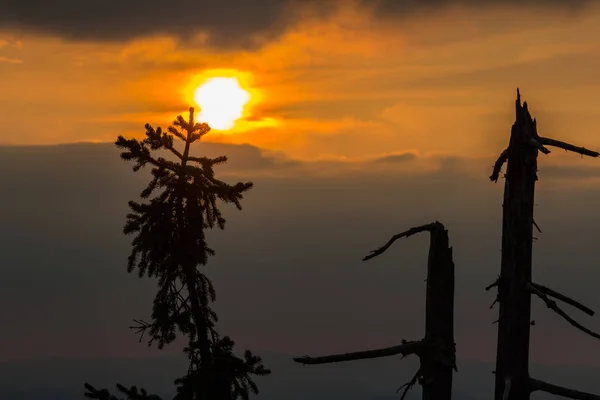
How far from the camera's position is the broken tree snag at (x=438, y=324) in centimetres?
1548

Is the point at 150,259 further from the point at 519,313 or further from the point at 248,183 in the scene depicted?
the point at 519,313

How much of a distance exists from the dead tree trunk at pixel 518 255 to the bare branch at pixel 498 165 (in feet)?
0.43

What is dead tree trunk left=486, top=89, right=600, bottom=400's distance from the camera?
1473cm

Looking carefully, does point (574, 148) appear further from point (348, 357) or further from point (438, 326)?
point (348, 357)

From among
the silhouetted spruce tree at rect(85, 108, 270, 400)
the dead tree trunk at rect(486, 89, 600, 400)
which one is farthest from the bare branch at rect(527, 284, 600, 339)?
the silhouetted spruce tree at rect(85, 108, 270, 400)

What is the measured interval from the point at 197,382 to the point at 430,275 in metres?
11.6

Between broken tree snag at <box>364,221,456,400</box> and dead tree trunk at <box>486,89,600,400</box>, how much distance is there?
34.4 inches

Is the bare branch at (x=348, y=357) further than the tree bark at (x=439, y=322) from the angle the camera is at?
No

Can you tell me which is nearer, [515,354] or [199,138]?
[515,354]

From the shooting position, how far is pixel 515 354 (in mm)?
14961

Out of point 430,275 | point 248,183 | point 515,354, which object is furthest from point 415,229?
point 248,183

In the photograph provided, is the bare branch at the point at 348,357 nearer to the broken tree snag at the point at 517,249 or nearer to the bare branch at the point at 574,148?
the broken tree snag at the point at 517,249

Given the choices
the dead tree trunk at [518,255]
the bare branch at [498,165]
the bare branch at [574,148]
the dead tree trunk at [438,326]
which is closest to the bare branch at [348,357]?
the dead tree trunk at [438,326]

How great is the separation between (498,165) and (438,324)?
241 centimetres
